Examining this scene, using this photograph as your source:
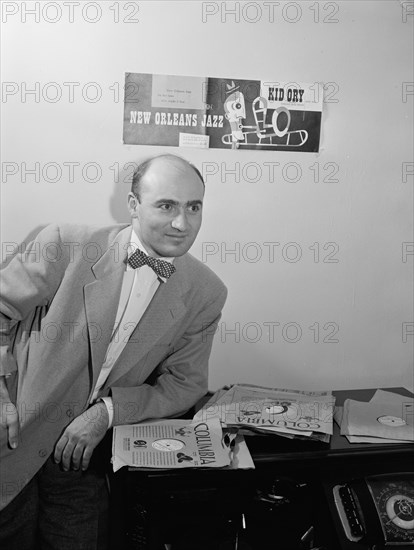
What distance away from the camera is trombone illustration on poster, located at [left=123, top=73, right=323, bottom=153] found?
1.89 m

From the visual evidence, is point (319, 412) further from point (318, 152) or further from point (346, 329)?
point (318, 152)

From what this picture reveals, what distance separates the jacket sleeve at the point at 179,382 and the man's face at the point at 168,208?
A: 0.23 metres

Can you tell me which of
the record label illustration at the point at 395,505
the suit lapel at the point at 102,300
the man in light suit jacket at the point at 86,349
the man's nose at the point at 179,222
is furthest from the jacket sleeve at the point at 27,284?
the record label illustration at the point at 395,505

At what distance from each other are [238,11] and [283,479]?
4.53 feet

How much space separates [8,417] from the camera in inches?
67.4

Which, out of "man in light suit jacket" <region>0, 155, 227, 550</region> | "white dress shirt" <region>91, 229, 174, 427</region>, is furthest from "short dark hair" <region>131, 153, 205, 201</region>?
"white dress shirt" <region>91, 229, 174, 427</region>

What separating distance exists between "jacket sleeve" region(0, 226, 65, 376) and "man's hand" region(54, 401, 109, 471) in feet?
0.76

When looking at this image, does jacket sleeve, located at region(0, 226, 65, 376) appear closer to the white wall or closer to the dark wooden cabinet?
the white wall

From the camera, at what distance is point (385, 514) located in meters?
1.54

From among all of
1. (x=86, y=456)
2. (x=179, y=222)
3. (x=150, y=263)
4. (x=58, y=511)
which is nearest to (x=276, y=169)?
(x=179, y=222)

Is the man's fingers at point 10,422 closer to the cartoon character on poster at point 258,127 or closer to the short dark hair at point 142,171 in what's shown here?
the short dark hair at point 142,171

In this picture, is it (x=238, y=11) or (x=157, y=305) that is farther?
(x=238, y=11)

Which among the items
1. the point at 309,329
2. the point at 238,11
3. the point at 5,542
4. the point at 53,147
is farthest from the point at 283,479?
the point at 238,11

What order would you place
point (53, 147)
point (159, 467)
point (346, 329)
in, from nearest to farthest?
point (159, 467), point (53, 147), point (346, 329)
